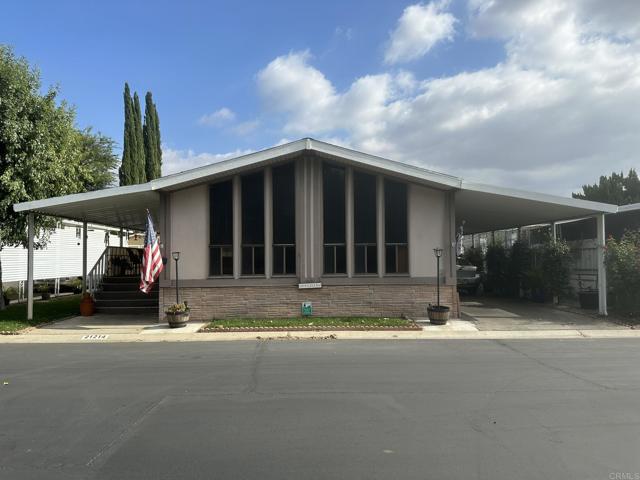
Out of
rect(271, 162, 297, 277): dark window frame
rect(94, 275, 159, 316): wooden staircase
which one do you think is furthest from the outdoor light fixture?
rect(94, 275, 159, 316): wooden staircase

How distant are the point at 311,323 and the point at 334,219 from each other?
339 cm

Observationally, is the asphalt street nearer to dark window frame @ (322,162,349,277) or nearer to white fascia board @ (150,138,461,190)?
dark window frame @ (322,162,349,277)

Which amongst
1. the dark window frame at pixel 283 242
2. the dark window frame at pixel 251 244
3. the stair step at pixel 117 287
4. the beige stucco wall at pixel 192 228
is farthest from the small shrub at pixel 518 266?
the stair step at pixel 117 287

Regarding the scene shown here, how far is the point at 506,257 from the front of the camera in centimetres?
2312

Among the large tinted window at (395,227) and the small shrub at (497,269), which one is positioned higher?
the large tinted window at (395,227)

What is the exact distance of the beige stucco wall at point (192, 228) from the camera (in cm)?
1507

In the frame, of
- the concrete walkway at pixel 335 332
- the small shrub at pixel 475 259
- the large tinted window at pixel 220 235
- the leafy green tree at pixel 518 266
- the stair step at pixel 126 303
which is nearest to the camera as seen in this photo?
the concrete walkway at pixel 335 332

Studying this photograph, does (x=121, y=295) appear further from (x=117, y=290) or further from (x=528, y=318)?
(x=528, y=318)

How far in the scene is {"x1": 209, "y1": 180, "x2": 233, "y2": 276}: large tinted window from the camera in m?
15.2

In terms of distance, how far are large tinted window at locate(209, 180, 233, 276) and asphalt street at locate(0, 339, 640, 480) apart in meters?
5.54

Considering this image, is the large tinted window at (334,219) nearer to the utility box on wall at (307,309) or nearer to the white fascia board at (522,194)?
the utility box on wall at (307,309)

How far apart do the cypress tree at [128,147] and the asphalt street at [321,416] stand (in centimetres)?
2706

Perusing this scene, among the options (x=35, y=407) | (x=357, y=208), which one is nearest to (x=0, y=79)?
(x=357, y=208)

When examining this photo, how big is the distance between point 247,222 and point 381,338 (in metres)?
5.63
